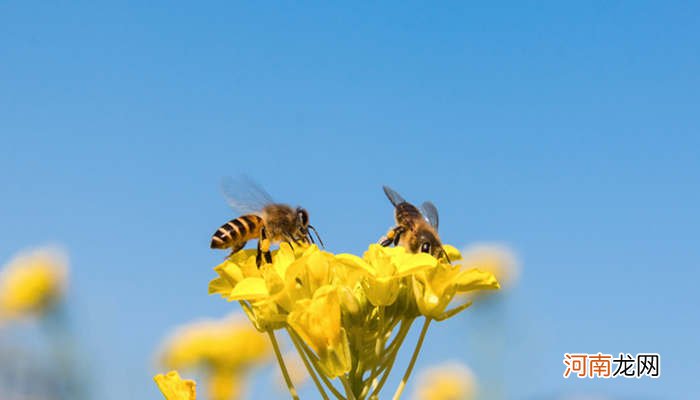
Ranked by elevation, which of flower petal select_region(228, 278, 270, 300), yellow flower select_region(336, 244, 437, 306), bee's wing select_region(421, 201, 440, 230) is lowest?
flower petal select_region(228, 278, 270, 300)

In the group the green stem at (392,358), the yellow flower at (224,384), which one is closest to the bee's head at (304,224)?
the green stem at (392,358)

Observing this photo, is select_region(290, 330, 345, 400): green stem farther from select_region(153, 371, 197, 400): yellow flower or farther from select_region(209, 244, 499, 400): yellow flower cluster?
select_region(153, 371, 197, 400): yellow flower

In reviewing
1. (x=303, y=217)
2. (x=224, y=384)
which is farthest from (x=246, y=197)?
(x=224, y=384)

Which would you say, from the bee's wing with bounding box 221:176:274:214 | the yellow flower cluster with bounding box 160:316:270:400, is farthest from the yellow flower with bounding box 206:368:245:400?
the bee's wing with bounding box 221:176:274:214

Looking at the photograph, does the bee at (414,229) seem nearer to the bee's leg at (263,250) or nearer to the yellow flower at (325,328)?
the bee's leg at (263,250)

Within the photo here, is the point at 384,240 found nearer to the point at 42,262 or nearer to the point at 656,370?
Answer: the point at 656,370

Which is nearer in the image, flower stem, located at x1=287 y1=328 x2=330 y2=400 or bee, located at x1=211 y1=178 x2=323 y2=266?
flower stem, located at x1=287 y1=328 x2=330 y2=400
